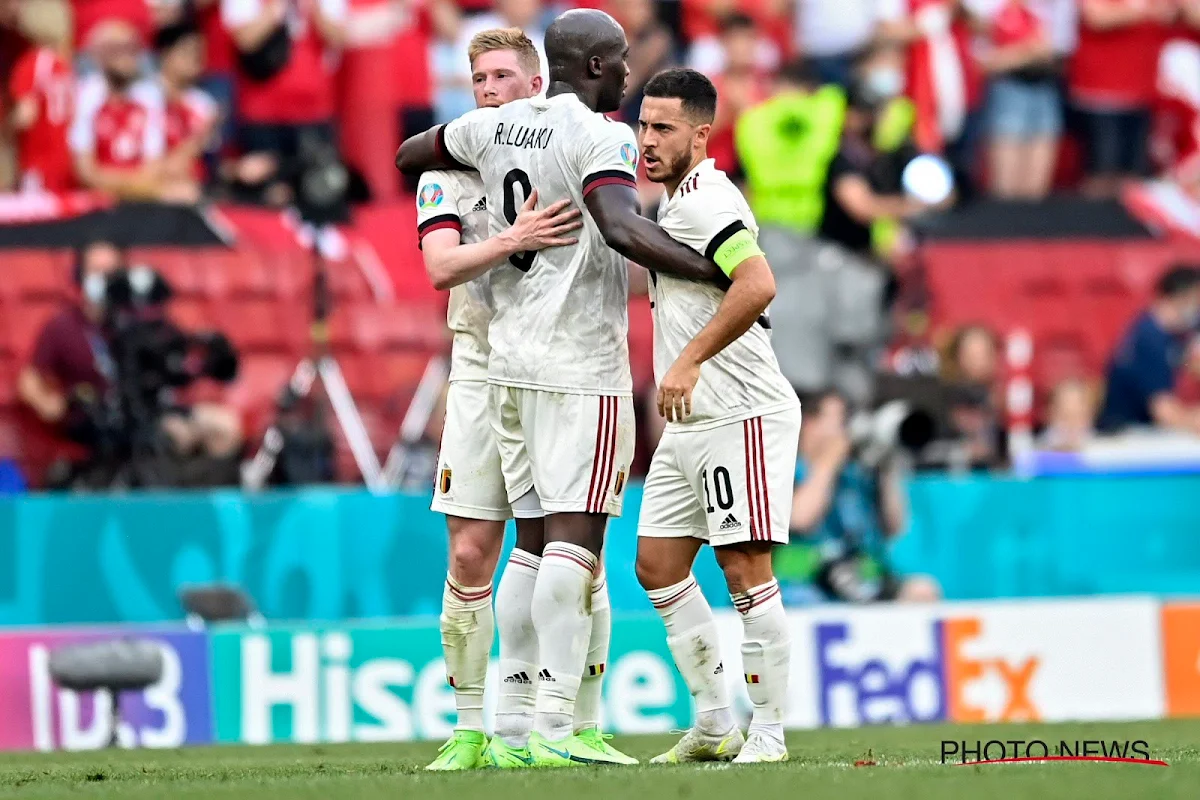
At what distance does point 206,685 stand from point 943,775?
5.30 meters

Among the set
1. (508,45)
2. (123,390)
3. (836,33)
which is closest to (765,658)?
(508,45)

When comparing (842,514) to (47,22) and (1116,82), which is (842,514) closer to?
(47,22)

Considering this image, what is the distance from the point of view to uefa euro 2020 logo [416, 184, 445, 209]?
7270 millimetres

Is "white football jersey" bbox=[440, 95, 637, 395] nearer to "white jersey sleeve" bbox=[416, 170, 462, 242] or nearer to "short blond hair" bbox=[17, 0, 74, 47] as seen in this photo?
"white jersey sleeve" bbox=[416, 170, 462, 242]

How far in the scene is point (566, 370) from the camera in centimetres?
701

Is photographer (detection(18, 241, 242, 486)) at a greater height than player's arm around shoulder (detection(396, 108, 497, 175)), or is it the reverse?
player's arm around shoulder (detection(396, 108, 497, 175))

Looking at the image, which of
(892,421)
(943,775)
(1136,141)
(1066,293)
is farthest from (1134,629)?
(1136,141)

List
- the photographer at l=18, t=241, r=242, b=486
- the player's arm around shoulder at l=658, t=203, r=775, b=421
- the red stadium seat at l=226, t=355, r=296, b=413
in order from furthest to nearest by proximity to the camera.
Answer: the red stadium seat at l=226, t=355, r=296, b=413, the photographer at l=18, t=241, r=242, b=486, the player's arm around shoulder at l=658, t=203, r=775, b=421

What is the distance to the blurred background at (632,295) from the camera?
11734 mm

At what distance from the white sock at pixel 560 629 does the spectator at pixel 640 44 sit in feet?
27.1

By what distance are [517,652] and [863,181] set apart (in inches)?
322

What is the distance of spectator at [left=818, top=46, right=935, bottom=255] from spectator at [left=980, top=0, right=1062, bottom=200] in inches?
45.0

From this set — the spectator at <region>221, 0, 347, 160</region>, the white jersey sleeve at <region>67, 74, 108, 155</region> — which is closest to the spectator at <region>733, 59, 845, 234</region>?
the spectator at <region>221, 0, 347, 160</region>

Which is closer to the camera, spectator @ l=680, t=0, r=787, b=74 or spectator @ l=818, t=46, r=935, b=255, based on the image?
spectator @ l=818, t=46, r=935, b=255
